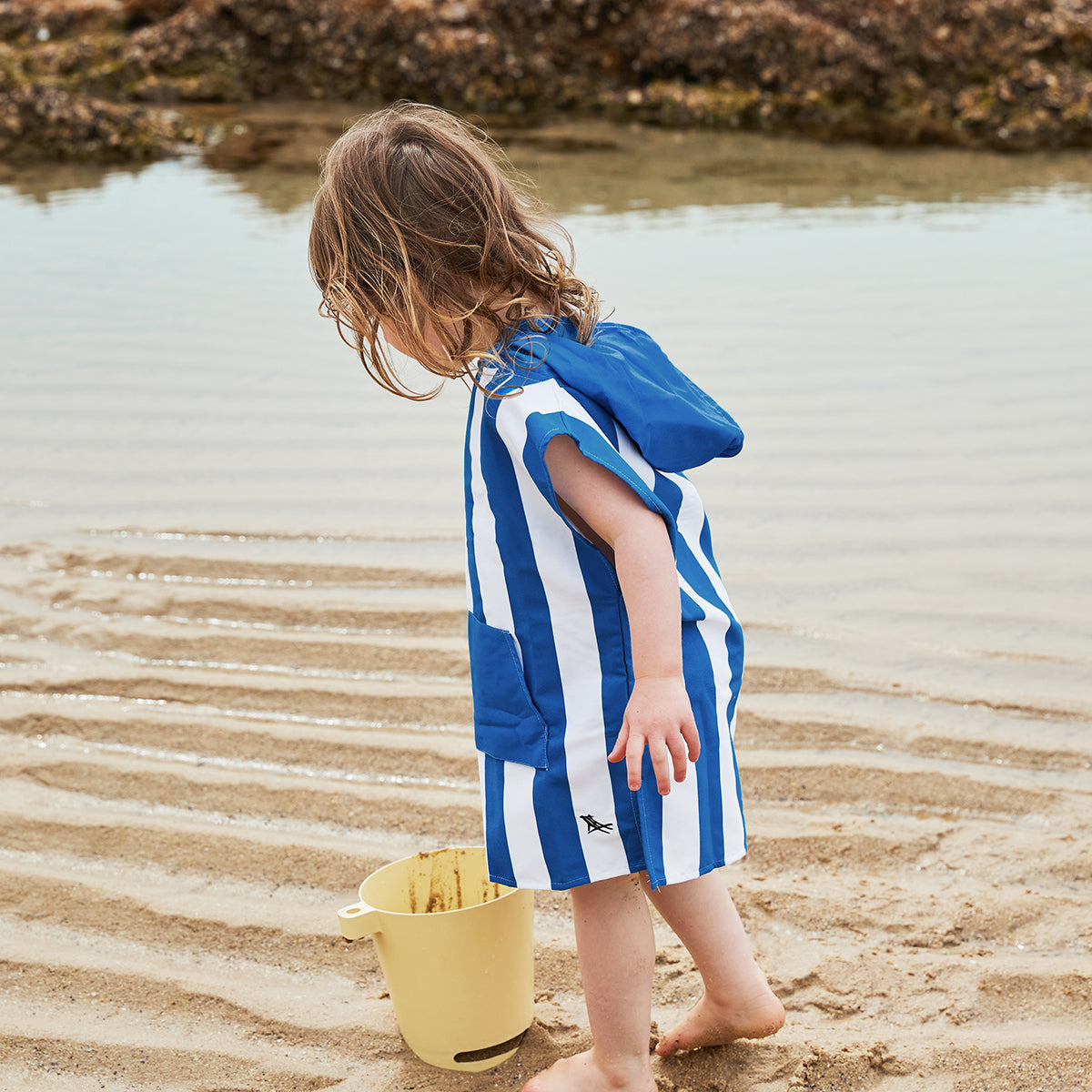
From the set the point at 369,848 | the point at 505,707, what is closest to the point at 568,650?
the point at 505,707

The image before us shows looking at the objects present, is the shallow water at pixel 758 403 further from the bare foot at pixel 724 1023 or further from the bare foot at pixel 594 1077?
the bare foot at pixel 594 1077

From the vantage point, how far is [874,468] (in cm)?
392

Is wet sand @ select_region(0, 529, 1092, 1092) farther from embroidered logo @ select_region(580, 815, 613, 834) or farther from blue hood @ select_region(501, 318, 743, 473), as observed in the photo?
blue hood @ select_region(501, 318, 743, 473)

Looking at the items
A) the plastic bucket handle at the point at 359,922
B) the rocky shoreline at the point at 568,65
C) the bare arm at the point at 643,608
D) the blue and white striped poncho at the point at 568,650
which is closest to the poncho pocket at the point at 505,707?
the blue and white striped poncho at the point at 568,650

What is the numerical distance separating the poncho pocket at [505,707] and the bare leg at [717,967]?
31 centimetres

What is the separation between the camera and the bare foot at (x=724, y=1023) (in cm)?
163

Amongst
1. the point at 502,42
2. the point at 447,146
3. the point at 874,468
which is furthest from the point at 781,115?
the point at 447,146

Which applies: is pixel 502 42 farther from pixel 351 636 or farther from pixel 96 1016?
pixel 96 1016

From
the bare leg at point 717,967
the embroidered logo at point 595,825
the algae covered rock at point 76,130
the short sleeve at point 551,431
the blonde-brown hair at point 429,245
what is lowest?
the bare leg at point 717,967

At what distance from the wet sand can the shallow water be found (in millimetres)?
332

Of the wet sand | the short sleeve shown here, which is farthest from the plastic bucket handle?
the short sleeve

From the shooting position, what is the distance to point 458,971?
1.66 metres

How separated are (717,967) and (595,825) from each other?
34cm

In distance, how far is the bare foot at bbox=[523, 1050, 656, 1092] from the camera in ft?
5.15
